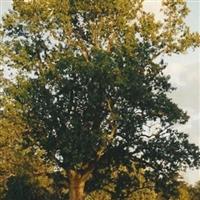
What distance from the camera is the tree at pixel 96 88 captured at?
45094mm

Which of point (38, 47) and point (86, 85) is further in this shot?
point (38, 47)

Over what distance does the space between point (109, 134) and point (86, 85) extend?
13.8ft

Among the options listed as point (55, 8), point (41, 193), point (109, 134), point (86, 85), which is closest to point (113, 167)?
point (109, 134)

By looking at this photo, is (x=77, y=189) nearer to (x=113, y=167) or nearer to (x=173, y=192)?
(x=113, y=167)

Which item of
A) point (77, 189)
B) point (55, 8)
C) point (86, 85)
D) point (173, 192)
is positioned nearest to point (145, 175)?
point (173, 192)

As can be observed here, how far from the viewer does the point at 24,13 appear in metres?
49.4

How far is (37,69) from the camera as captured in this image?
4884 centimetres

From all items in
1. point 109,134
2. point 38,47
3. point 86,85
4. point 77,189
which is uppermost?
point 38,47

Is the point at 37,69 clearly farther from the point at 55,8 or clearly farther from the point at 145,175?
the point at 145,175

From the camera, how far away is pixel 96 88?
148 feet

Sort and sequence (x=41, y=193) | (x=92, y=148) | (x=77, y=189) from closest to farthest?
(x=92, y=148) → (x=77, y=189) → (x=41, y=193)

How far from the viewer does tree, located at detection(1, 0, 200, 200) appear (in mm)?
45094

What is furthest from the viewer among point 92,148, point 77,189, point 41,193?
point 41,193

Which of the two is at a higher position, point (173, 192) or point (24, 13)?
point (24, 13)
